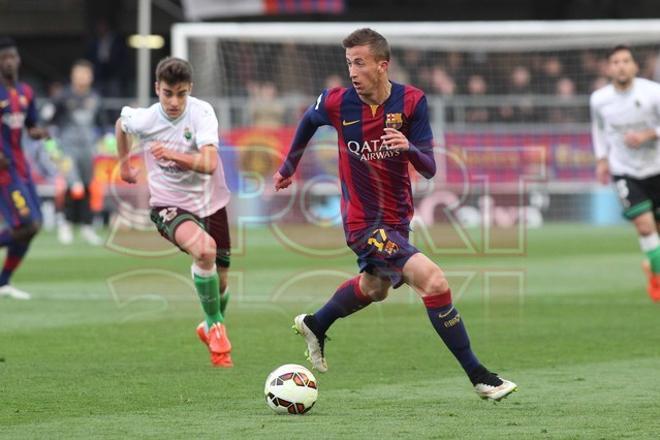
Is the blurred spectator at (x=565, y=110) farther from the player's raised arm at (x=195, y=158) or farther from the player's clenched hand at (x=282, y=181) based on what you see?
the player's clenched hand at (x=282, y=181)

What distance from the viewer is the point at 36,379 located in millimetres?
8148

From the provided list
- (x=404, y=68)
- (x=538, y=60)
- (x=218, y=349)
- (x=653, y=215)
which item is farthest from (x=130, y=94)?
(x=218, y=349)

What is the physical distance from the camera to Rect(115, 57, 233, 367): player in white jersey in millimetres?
8820

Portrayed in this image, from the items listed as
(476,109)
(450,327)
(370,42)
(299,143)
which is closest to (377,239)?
(450,327)

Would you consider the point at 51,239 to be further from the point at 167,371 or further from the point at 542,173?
the point at 167,371

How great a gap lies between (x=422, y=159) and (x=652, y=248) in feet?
20.2

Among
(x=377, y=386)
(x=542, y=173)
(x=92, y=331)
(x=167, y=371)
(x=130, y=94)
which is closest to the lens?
(x=377, y=386)

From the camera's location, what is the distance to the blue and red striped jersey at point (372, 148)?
774 centimetres

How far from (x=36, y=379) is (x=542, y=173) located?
56.5 feet

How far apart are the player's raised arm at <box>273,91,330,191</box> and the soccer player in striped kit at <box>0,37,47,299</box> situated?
5576 mm

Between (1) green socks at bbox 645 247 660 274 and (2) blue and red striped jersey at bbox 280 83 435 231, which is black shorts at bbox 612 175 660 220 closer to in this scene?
(1) green socks at bbox 645 247 660 274

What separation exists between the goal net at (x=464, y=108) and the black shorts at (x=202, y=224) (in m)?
11.4

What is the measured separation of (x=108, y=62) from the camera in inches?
1107

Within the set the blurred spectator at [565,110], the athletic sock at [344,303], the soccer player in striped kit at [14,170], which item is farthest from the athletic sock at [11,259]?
the blurred spectator at [565,110]
